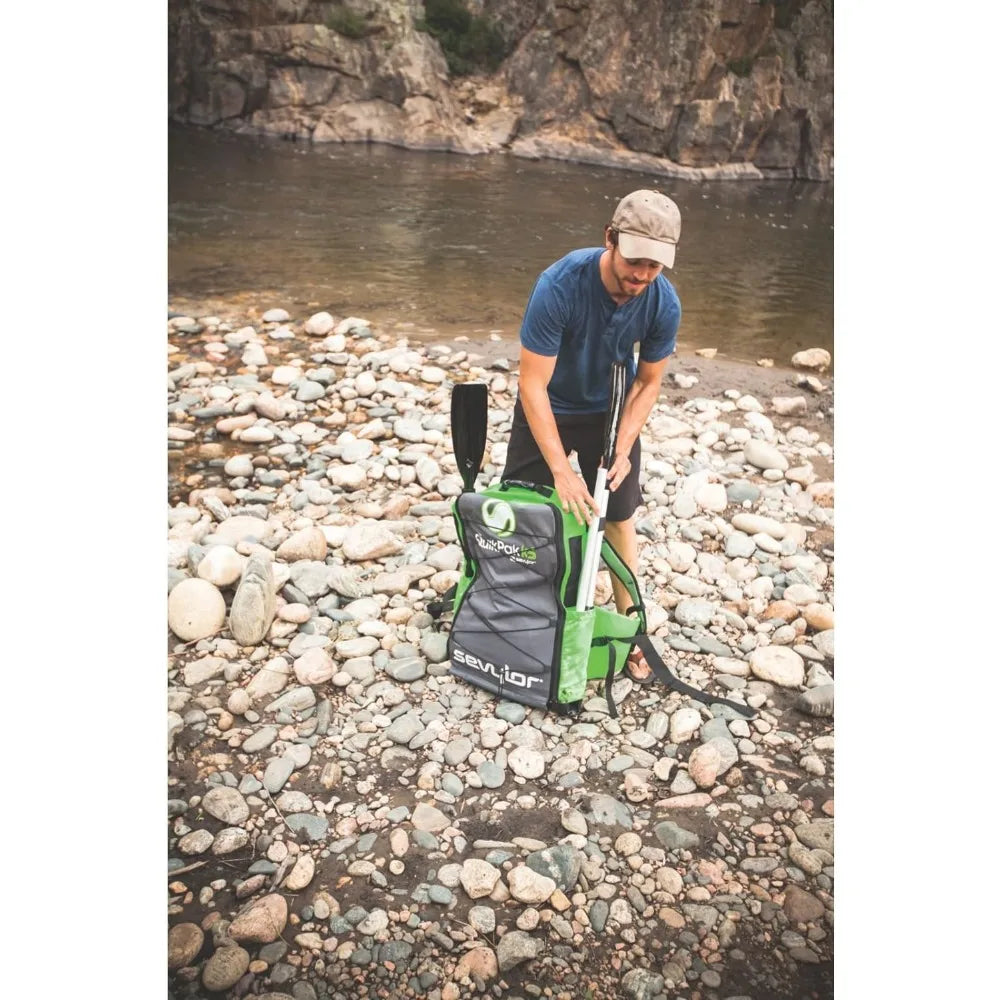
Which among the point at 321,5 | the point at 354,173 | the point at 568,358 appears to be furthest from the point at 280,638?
the point at 321,5

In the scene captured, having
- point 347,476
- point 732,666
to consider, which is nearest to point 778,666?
point 732,666

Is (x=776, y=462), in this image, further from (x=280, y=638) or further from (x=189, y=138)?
(x=189, y=138)

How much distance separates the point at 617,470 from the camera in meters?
2.99

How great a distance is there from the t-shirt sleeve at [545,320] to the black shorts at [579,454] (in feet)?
1.32

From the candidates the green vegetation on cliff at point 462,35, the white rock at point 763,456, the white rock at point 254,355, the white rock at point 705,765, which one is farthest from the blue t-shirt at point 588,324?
the green vegetation on cliff at point 462,35

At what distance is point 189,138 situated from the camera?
2511 cm

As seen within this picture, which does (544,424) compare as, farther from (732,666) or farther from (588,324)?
(732,666)

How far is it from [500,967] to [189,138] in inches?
1100

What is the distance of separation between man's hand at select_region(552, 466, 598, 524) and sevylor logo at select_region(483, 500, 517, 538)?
0.21m

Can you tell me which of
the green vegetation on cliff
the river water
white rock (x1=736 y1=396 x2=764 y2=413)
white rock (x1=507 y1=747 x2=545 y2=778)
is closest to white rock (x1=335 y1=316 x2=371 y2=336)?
the river water

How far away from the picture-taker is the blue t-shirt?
9.02 ft

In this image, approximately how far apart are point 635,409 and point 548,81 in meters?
32.4

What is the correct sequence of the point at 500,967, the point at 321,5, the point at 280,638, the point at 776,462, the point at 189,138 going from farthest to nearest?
the point at 321,5 < the point at 189,138 < the point at 776,462 < the point at 280,638 < the point at 500,967

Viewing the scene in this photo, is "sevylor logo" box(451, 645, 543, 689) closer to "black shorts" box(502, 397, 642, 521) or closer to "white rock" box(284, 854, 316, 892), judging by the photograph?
"black shorts" box(502, 397, 642, 521)
